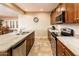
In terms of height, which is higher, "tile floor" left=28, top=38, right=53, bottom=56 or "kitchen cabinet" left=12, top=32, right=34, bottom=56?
"kitchen cabinet" left=12, top=32, right=34, bottom=56

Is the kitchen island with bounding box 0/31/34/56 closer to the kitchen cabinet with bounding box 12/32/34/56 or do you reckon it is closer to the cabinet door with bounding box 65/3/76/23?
the kitchen cabinet with bounding box 12/32/34/56

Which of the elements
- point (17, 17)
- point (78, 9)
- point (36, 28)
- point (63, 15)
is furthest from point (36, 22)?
point (78, 9)

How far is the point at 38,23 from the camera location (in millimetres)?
10156

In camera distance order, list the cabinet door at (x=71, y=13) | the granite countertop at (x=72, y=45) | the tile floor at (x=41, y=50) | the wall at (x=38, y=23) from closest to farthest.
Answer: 1. the granite countertop at (x=72, y=45)
2. the cabinet door at (x=71, y=13)
3. the tile floor at (x=41, y=50)
4. the wall at (x=38, y=23)

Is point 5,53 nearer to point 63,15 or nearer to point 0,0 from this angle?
point 0,0

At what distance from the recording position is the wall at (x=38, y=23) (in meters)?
10.1

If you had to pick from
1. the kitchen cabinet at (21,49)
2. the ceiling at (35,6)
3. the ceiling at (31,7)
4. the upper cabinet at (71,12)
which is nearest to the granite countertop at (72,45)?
the upper cabinet at (71,12)

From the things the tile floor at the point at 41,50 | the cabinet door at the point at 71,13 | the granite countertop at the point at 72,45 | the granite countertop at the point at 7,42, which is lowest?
the tile floor at the point at 41,50

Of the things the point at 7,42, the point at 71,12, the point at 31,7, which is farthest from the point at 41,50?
the point at 7,42

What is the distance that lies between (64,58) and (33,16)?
9112 millimetres

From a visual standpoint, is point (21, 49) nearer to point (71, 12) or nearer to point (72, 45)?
point (72, 45)

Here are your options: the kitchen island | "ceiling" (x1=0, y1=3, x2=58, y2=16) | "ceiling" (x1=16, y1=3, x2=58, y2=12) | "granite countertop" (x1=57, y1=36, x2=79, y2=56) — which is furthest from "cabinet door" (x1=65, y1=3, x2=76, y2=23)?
"ceiling" (x1=16, y1=3, x2=58, y2=12)

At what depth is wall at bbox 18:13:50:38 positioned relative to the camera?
1012 centimetres

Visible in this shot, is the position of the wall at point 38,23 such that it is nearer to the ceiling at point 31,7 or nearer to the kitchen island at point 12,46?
the ceiling at point 31,7
